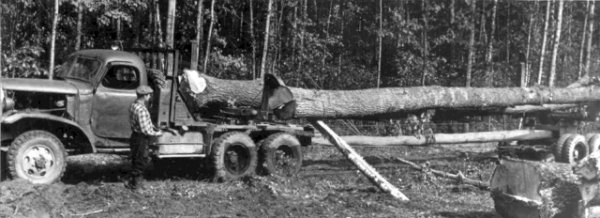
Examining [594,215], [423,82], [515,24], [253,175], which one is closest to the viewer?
[594,215]

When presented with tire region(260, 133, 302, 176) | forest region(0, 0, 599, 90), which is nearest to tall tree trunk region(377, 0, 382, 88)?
forest region(0, 0, 599, 90)

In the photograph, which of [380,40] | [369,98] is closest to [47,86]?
[369,98]

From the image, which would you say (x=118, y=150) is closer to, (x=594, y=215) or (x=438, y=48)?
(x=594, y=215)

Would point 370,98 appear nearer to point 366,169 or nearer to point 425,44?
point 366,169

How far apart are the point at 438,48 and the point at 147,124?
68.7 feet

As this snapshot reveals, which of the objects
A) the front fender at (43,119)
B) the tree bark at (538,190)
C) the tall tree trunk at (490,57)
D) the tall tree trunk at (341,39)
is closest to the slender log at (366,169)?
the tree bark at (538,190)

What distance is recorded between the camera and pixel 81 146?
1090cm

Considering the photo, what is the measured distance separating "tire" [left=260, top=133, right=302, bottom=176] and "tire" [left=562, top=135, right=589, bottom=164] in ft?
23.5

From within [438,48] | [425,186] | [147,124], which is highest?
[438,48]

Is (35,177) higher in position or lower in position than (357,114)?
lower

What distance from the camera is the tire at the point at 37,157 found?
31.6 feet

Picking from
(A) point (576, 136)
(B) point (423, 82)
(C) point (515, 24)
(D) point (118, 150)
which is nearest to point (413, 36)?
(B) point (423, 82)

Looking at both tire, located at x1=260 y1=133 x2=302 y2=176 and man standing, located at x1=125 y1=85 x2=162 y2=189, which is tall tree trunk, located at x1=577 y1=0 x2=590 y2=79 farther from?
man standing, located at x1=125 y1=85 x2=162 y2=189

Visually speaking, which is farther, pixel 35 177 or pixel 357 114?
pixel 357 114
